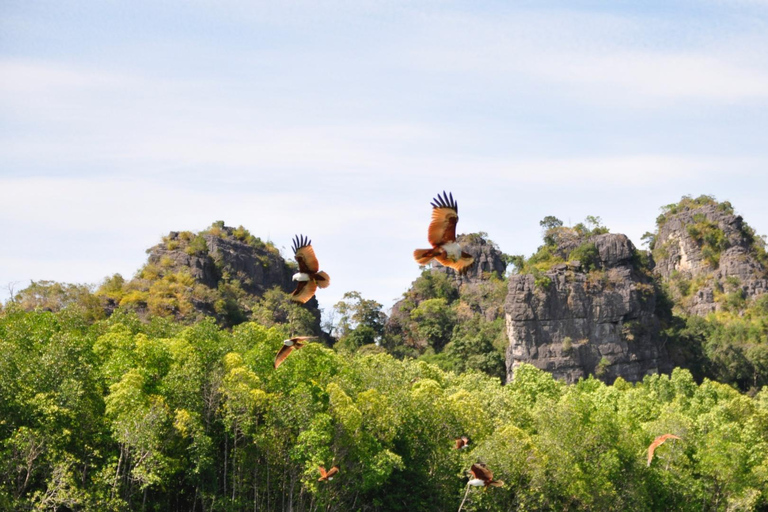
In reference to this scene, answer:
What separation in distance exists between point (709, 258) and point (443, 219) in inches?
3875

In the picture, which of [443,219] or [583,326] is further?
[583,326]

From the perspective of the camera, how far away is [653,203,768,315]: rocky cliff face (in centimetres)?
10688

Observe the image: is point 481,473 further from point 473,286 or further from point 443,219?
point 473,286

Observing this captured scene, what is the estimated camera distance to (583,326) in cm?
8100

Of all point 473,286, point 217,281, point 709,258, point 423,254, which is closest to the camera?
point 423,254

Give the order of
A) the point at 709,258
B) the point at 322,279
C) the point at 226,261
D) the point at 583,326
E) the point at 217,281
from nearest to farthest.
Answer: the point at 322,279 < the point at 217,281 < the point at 226,261 < the point at 583,326 < the point at 709,258

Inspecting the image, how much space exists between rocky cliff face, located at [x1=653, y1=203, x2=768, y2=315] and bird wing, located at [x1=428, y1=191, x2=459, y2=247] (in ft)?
299

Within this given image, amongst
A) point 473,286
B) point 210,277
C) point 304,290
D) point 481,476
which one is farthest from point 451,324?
point 304,290

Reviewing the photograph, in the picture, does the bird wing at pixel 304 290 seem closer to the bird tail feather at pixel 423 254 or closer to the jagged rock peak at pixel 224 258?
the bird tail feather at pixel 423 254

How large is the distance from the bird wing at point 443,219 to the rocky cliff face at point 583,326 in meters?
60.6

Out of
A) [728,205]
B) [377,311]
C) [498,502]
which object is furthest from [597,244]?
[498,502]

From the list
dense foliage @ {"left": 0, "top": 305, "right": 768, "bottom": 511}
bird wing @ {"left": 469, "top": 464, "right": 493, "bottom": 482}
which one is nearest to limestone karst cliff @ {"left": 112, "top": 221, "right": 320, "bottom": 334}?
dense foliage @ {"left": 0, "top": 305, "right": 768, "bottom": 511}

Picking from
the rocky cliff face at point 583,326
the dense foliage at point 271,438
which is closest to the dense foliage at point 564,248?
the rocky cliff face at point 583,326

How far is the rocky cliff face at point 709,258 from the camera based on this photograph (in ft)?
351
